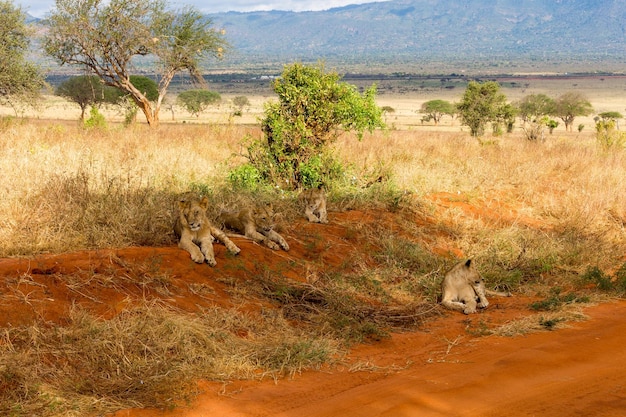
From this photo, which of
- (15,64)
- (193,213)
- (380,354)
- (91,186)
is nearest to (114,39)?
(15,64)

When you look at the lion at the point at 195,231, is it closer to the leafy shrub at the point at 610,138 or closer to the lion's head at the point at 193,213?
the lion's head at the point at 193,213

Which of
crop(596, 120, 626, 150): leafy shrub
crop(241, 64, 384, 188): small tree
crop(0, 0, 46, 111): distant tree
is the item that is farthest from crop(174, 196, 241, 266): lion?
crop(0, 0, 46, 111): distant tree

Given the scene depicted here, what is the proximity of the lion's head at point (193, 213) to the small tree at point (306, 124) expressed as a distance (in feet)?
14.8

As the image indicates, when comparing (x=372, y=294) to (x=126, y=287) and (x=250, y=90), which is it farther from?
(x=250, y=90)

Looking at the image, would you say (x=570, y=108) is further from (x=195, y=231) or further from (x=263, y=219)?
(x=195, y=231)

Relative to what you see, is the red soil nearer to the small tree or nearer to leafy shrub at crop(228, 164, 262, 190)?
leafy shrub at crop(228, 164, 262, 190)

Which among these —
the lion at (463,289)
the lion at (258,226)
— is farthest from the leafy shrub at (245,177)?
the lion at (463,289)

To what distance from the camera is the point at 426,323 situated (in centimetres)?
748

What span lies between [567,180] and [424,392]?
36.8 ft

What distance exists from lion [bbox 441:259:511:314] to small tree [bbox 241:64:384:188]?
4.70 meters

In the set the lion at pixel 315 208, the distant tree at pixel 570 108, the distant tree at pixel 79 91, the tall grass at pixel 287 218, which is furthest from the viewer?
the distant tree at pixel 570 108

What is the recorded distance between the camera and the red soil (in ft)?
16.5

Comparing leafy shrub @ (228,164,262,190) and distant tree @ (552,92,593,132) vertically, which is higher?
leafy shrub @ (228,164,262,190)

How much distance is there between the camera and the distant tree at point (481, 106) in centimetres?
3506
